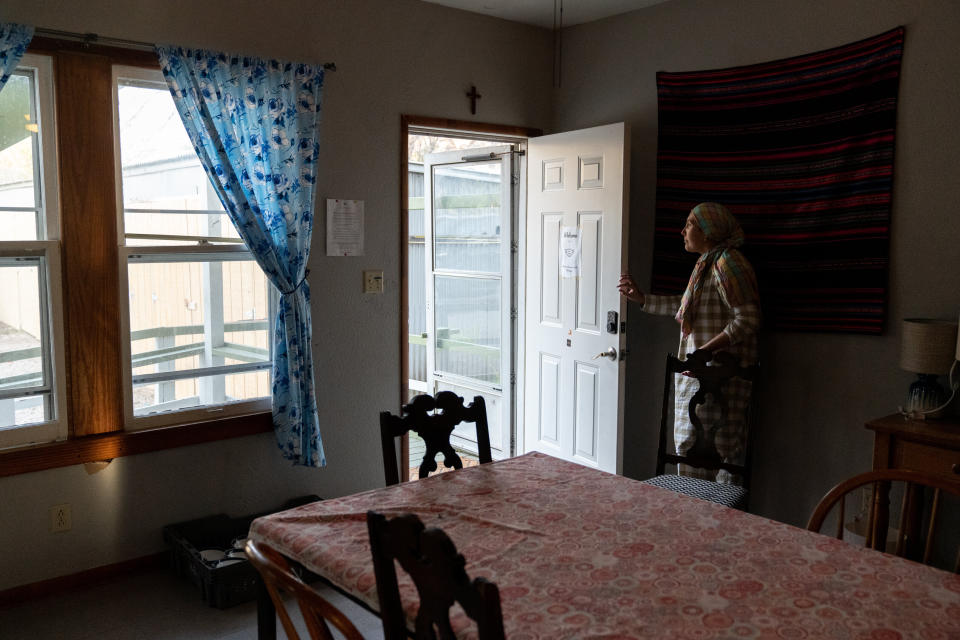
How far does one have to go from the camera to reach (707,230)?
3.41 m

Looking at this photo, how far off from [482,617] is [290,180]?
2.72 metres

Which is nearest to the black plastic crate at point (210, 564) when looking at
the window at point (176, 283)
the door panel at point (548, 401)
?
the window at point (176, 283)

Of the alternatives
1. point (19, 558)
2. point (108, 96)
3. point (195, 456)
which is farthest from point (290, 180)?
point (19, 558)

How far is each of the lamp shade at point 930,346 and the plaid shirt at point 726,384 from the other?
57 centimetres

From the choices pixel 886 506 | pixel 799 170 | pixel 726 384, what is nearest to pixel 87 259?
pixel 726 384

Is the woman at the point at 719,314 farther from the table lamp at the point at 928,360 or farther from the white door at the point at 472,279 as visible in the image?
the white door at the point at 472,279

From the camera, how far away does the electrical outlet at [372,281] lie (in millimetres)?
3932

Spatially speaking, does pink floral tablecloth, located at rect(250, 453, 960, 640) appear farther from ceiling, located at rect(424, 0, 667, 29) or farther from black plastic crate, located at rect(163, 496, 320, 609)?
ceiling, located at rect(424, 0, 667, 29)

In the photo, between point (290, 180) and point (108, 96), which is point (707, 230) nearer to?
point (290, 180)

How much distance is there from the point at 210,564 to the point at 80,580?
0.58 meters

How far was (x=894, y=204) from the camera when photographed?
3.21m

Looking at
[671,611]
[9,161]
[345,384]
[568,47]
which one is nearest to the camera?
[671,611]

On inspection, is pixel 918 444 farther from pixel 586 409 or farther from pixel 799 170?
pixel 586 409

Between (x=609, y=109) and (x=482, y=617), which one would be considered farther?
(x=609, y=109)
